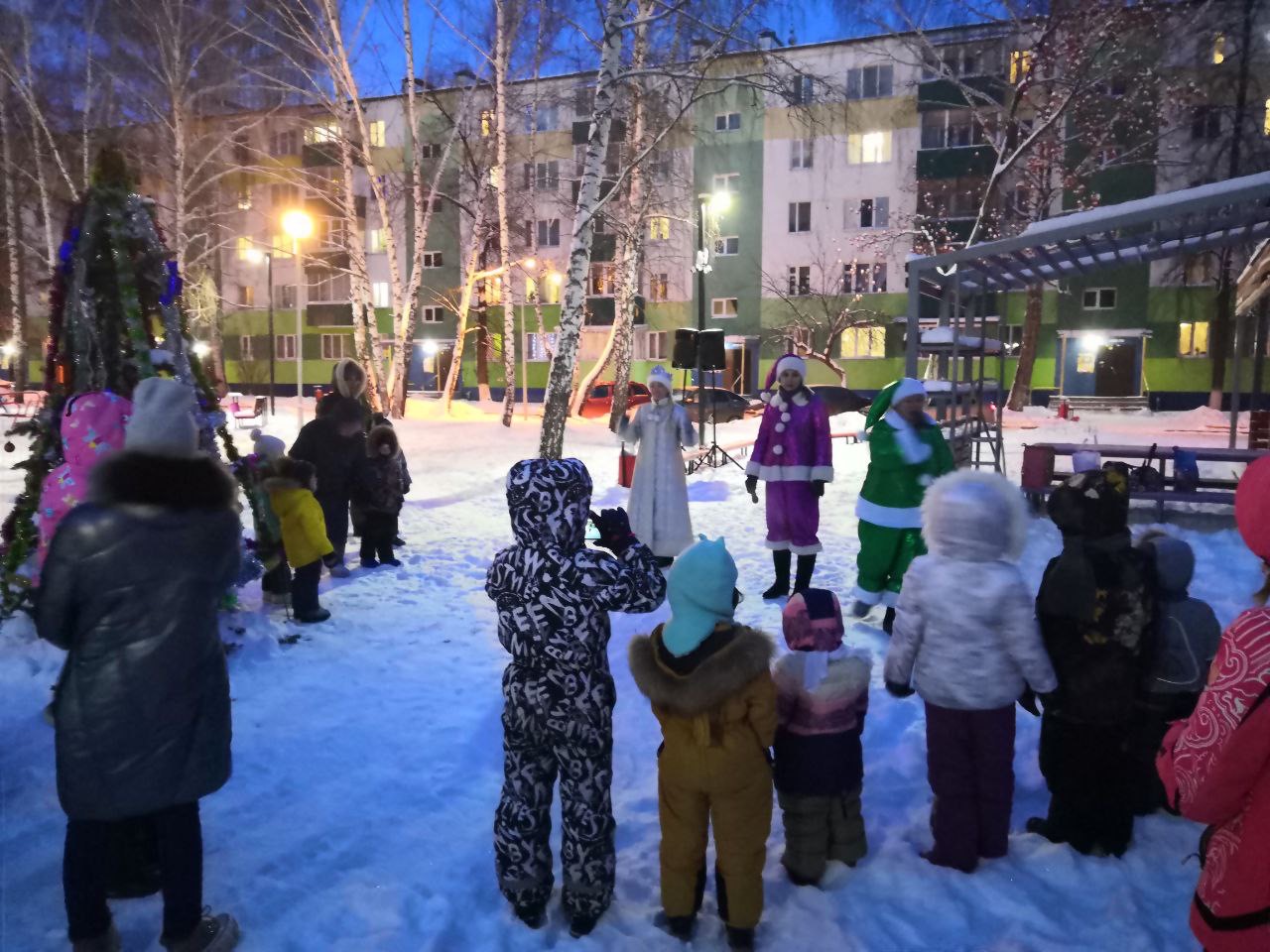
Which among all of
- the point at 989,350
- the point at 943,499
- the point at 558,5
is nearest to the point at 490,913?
the point at 943,499

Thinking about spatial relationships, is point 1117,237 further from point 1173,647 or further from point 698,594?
point 698,594

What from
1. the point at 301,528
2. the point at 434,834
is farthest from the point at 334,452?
the point at 434,834

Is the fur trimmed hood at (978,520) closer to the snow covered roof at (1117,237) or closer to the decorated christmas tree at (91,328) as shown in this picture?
the decorated christmas tree at (91,328)

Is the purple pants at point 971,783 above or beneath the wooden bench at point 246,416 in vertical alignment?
beneath

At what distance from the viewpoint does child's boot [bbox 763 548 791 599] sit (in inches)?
256

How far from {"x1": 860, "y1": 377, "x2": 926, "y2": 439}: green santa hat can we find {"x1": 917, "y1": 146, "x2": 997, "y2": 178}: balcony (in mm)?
28393

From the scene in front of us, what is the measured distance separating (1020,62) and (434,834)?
76.1ft

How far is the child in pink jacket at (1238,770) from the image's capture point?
5.92 feet

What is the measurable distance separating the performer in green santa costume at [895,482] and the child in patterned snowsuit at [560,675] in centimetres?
304

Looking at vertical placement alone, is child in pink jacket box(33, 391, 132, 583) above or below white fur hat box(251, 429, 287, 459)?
above

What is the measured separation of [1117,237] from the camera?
857cm

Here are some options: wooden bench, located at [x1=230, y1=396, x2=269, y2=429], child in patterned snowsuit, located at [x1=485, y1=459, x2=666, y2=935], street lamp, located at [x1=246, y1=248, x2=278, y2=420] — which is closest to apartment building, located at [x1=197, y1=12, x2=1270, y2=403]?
street lamp, located at [x1=246, y1=248, x2=278, y2=420]

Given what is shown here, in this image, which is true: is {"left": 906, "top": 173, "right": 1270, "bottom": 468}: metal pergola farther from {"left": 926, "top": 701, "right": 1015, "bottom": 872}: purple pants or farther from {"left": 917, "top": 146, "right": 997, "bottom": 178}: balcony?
{"left": 917, "top": 146, "right": 997, "bottom": 178}: balcony

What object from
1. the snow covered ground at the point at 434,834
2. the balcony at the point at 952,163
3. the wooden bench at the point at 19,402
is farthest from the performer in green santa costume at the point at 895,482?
the balcony at the point at 952,163
